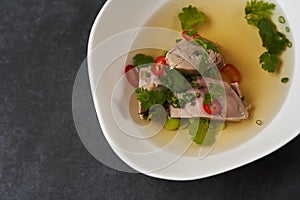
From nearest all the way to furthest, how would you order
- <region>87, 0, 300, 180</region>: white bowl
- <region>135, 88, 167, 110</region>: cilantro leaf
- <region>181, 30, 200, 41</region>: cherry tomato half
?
<region>87, 0, 300, 180</region>: white bowl, <region>135, 88, 167, 110</region>: cilantro leaf, <region>181, 30, 200, 41</region>: cherry tomato half

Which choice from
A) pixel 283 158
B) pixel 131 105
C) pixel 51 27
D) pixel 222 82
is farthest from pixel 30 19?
pixel 283 158

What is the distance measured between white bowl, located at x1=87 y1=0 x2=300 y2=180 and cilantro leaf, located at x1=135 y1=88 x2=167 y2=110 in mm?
56

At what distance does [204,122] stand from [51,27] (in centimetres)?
76

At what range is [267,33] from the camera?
1.79 meters

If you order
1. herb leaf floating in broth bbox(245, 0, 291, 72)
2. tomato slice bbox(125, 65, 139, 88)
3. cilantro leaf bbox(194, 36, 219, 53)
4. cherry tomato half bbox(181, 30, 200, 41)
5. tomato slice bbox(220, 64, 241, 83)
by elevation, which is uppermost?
herb leaf floating in broth bbox(245, 0, 291, 72)

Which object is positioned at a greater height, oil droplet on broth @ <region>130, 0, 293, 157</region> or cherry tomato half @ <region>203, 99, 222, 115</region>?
oil droplet on broth @ <region>130, 0, 293, 157</region>

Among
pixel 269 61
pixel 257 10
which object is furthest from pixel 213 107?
pixel 257 10

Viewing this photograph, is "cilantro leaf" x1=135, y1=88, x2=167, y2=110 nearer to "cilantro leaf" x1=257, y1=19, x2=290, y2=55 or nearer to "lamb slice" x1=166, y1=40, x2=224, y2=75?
"lamb slice" x1=166, y1=40, x2=224, y2=75

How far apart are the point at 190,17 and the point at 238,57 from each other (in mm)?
232

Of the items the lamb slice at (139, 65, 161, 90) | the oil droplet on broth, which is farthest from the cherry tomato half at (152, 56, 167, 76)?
the oil droplet on broth

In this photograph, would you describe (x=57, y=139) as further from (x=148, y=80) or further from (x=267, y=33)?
(x=267, y=33)

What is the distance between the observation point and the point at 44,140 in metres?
1.90

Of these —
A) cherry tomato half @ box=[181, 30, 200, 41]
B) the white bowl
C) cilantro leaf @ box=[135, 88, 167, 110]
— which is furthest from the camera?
cherry tomato half @ box=[181, 30, 200, 41]

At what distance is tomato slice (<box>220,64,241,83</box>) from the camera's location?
1811mm
